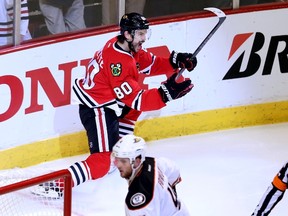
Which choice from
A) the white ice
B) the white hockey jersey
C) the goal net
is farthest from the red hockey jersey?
the white hockey jersey

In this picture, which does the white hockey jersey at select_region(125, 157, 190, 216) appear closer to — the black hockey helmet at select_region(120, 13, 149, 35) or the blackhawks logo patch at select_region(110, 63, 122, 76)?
the blackhawks logo patch at select_region(110, 63, 122, 76)

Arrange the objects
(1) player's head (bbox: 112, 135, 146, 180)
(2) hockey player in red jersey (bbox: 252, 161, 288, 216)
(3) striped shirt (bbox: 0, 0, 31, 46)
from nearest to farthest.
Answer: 1. (1) player's head (bbox: 112, 135, 146, 180)
2. (2) hockey player in red jersey (bbox: 252, 161, 288, 216)
3. (3) striped shirt (bbox: 0, 0, 31, 46)

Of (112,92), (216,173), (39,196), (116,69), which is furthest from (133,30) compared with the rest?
(216,173)

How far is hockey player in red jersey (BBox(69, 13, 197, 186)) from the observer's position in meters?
4.13

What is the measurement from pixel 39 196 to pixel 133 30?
1.05 m

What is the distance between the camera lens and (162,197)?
3031mm

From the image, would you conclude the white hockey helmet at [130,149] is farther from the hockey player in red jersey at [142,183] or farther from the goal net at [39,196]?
the goal net at [39,196]

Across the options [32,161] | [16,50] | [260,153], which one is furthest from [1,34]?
[260,153]

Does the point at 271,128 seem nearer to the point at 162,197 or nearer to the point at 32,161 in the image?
the point at 32,161

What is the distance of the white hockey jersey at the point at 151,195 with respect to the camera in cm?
296

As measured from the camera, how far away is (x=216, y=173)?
486cm

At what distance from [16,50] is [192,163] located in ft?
4.16

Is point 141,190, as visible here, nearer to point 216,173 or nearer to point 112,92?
point 112,92

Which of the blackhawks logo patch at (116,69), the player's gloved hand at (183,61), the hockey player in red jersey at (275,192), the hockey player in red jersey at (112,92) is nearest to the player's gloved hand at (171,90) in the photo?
the hockey player in red jersey at (112,92)
